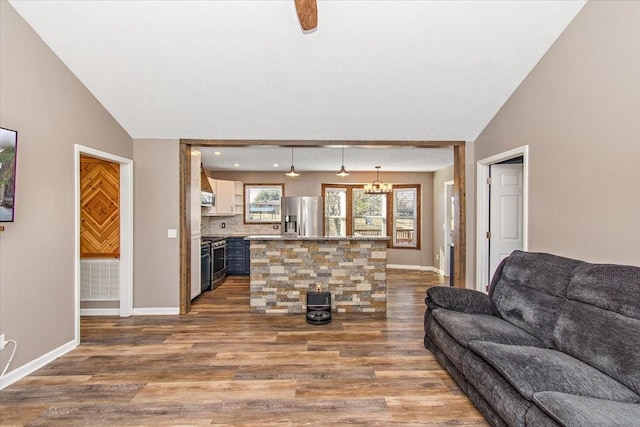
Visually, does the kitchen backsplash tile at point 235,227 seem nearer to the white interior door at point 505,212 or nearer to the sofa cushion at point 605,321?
the white interior door at point 505,212

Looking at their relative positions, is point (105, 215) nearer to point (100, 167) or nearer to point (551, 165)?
point (100, 167)

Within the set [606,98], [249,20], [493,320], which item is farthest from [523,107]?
[249,20]

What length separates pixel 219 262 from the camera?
657 centimetres

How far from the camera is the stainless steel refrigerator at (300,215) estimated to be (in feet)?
23.5

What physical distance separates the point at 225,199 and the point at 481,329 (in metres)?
6.25

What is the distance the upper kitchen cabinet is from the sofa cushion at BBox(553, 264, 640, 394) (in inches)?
253

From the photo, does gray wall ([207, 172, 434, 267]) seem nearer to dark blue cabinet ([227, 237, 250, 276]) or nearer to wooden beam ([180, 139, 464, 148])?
dark blue cabinet ([227, 237, 250, 276])

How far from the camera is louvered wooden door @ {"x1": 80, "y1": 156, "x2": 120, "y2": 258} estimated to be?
14.9 feet

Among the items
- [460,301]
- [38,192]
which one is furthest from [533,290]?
[38,192]

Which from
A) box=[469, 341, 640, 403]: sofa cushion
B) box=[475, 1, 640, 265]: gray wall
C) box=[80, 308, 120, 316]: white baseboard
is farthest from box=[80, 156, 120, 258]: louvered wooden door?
box=[475, 1, 640, 265]: gray wall

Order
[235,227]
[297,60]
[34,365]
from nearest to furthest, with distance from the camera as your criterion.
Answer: [34,365] < [297,60] < [235,227]

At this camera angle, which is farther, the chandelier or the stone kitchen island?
the chandelier

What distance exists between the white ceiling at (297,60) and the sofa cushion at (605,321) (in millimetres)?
2257

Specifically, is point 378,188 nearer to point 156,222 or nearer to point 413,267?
point 413,267
